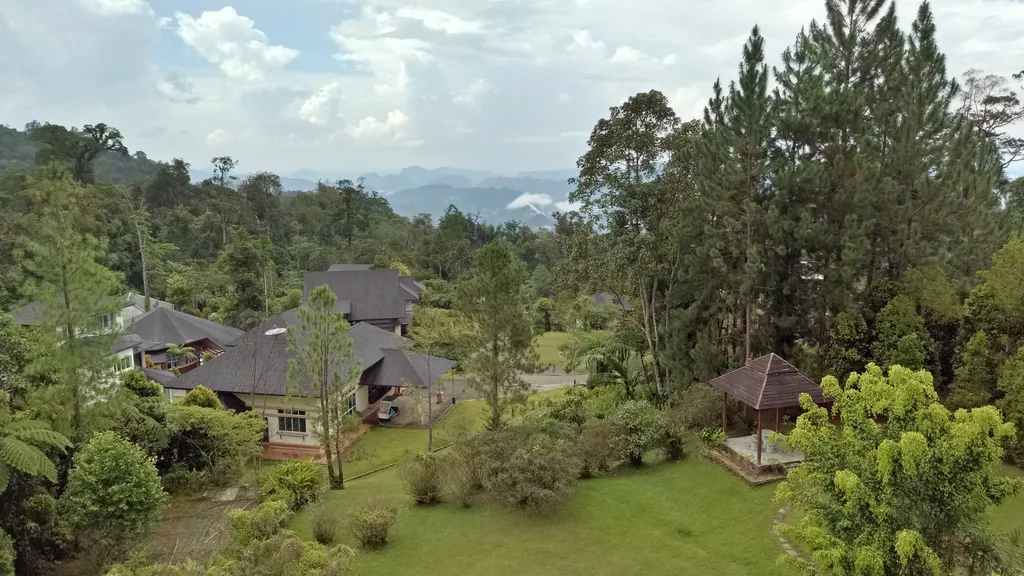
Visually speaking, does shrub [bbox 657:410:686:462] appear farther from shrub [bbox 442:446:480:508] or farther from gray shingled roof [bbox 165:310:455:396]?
gray shingled roof [bbox 165:310:455:396]

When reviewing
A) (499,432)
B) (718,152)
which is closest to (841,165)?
(718,152)

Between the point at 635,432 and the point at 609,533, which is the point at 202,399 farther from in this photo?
the point at 609,533

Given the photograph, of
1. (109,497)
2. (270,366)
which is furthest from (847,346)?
(270,366)

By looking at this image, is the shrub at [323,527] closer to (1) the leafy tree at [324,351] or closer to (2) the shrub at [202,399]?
(1) the leafy tree at [324,351]

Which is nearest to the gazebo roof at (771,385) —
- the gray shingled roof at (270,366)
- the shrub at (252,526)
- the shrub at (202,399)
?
the shrub at (252,526)

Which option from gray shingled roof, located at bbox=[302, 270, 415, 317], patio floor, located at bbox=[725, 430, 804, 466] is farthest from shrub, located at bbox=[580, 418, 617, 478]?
gray shingled roof, located at bbox=[302, 270, 415, 317]
